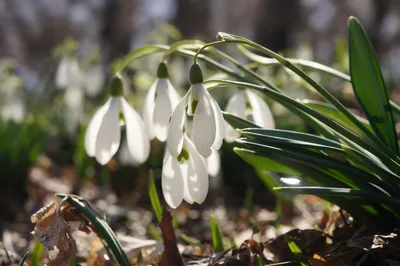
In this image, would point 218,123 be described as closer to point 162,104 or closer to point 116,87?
point 162,104

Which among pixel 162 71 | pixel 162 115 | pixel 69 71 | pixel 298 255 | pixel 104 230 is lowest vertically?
pixel 298 255

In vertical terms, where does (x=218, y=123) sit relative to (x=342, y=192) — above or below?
above

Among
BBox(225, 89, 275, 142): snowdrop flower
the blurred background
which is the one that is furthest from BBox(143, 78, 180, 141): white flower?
the blurred background

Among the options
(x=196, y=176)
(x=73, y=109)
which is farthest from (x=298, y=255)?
(x=73, y=109)

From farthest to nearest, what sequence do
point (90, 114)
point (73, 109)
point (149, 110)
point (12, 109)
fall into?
1. point (90, 114)
2. point (12, 109)
3. point (73, 109)
4. point (149, 110)

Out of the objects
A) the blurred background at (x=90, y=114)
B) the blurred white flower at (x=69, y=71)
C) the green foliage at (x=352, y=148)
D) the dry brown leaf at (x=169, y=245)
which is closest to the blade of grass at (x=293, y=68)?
the green foliage at (x=352, y=148)

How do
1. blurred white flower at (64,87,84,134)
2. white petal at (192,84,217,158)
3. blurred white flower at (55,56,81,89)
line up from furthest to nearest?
blurred white flower at (64,87,84,134) < blurred white flower at (55,56,81,89) < white petal at (192,84,217,158)

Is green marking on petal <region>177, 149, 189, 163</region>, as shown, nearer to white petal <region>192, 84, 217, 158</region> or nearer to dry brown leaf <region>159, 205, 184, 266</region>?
white petal <region>192, 84, 217, 158</region>

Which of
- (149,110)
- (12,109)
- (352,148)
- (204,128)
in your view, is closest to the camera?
(204,128)

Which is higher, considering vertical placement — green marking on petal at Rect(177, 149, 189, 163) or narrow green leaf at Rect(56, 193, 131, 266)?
green marking on petal at Rect(177, 149, 189, 163)
